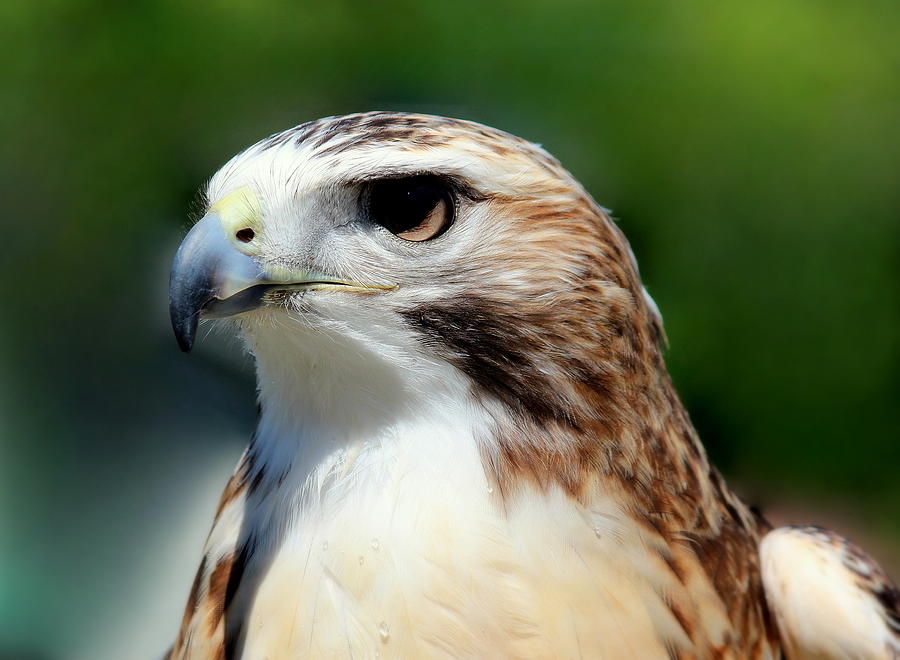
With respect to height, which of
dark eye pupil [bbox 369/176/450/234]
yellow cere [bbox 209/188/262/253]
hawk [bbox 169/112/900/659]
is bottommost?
hawk [bbox 169/112/900/659]

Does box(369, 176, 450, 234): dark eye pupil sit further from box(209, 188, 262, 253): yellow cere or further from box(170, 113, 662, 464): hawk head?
box(209, 188, 262, 253): yellow cere

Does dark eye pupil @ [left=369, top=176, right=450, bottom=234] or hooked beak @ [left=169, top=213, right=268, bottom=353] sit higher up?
dark eye pupil @ [left=369, top=176, right=450, bottom=234]

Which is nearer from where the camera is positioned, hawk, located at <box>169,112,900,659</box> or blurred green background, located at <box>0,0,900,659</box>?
hawk, located at <box>169,112,900,659</box>

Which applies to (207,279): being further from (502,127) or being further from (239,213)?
(502,127)

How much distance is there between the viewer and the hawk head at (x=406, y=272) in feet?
2.74

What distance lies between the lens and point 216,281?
2.65 ft

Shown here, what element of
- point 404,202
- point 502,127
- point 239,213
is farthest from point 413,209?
point 502,127

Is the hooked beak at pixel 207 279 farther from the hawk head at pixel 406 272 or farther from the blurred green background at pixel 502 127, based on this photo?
the blurred green background at pixel 502 127

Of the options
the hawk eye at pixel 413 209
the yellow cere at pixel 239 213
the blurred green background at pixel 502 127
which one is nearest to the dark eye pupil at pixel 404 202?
the hawk eye at pixel 413 209

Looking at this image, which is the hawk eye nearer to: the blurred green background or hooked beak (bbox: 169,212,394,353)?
hooked beak (bbox: 169,212,394,353)

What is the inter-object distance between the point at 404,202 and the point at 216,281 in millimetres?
188

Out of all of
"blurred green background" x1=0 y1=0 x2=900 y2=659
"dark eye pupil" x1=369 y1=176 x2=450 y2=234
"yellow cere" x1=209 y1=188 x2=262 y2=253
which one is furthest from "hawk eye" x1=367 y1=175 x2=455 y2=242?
"blurred green background" x1=0 y1=0 x2=900 y2=659

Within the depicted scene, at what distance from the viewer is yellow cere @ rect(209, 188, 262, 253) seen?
833mm

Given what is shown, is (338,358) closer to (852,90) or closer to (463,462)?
(463,462)
